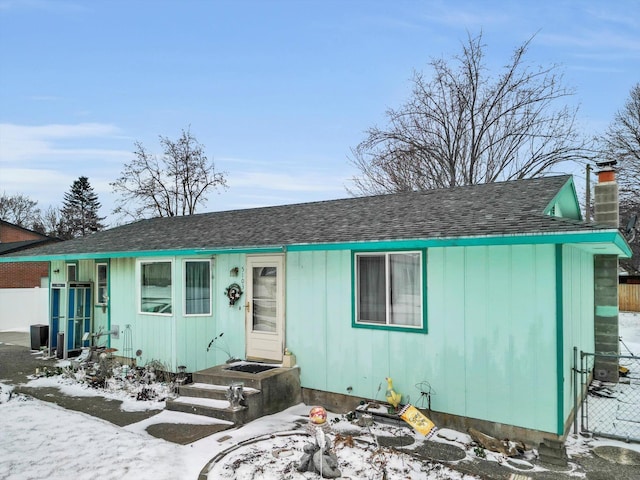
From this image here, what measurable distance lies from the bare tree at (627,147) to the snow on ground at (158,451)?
21.6 m

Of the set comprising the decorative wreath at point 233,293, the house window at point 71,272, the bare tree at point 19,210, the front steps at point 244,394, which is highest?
the bare tree at point 19,210

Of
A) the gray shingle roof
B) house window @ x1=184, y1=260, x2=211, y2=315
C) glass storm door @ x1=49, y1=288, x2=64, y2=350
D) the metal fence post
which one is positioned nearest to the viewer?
the gray shingle roof

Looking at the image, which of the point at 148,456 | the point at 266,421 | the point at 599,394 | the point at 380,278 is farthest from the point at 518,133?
the point at 148,456

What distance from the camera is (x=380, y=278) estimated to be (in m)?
6.58

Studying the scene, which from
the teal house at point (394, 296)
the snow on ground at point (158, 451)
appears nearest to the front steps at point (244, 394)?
the snow on ground at point (158, 451)

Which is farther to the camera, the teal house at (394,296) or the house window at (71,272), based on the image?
the house window at (71,272)

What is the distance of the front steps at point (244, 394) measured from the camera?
247 inches

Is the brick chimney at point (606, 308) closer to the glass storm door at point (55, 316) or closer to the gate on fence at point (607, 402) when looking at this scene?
the gate on fence at point (607, 402)

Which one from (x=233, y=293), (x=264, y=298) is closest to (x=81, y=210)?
(x=233, y=293)

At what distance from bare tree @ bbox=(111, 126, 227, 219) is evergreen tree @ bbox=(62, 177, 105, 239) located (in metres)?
18.9

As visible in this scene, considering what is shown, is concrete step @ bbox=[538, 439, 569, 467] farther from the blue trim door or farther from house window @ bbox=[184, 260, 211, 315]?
Answer: the blue trim door

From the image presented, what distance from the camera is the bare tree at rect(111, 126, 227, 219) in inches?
1164

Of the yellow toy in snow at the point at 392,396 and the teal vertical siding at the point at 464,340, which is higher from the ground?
the teal vertical siding at the point at 464,340

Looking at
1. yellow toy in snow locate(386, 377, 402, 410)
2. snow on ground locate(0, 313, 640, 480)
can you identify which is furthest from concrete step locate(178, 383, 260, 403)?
yellow toy in snow locate(386, 377, 402, 410)
